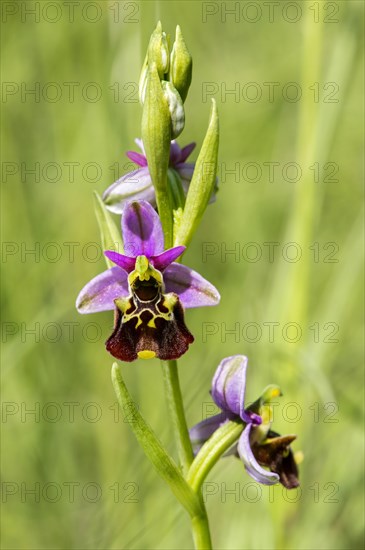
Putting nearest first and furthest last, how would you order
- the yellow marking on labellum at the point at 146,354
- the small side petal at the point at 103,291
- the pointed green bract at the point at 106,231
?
1. the yellow marking on labellum at the point at 146,354
2. the small side petal at the point at 103,291
3. the pointed green bract at the point at 106,231

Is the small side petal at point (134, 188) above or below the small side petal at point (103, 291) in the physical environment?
above

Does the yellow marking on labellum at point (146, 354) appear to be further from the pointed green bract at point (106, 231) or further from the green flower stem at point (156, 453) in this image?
the pointed green bract at point (106, 231)

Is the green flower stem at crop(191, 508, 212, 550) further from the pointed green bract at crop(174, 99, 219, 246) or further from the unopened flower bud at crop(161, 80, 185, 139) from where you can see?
the unopened flower bud at crop(161, 80, 185, 139)

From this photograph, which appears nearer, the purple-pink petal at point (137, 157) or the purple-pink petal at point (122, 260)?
the purple-pink petal at point (122, 260)

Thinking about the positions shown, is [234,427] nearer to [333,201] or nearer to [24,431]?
[24,431]

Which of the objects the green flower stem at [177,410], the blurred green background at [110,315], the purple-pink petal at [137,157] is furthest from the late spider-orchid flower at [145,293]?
the blurred green background at [110,315]

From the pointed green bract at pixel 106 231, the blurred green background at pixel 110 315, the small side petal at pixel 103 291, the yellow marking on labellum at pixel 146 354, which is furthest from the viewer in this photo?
the blurred green background at pixel 110 315

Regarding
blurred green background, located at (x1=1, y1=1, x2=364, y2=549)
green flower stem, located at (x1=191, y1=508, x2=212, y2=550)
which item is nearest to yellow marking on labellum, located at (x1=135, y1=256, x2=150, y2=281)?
green flower stem, located at (x1=191, y1=508, x2=212, y2=550)

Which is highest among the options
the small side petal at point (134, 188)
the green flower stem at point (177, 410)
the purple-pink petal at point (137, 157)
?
the purple-pink petal at point (137, 157)
